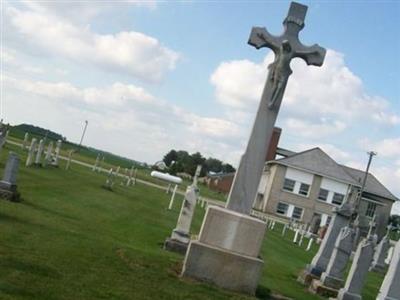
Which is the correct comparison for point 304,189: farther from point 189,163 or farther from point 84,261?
point 84,261

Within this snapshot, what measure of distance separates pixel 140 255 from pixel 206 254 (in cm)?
189

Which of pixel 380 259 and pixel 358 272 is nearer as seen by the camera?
pixel 358 272

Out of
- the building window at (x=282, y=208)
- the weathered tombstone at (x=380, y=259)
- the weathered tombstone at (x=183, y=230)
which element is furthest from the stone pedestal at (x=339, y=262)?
the building window at (x=282, y=208)

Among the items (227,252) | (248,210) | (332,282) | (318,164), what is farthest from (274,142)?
(227,252)

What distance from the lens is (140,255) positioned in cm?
1060

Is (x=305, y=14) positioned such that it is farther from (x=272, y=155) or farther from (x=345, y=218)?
(x=272, y=155)

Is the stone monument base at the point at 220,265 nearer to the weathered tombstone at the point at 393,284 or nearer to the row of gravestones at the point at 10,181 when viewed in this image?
the weathered tombstone at the point at 393,284

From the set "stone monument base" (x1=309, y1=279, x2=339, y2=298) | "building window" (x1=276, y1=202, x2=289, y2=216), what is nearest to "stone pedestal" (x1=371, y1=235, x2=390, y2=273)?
"stone monument base" (x1=309, y1=279, x2=339, y2=298)

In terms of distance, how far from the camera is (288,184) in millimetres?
60562

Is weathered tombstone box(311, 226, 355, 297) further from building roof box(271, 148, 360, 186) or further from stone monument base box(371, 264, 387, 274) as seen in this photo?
building roof box(271, 148, 360, 186)

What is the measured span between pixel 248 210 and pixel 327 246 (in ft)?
27.8

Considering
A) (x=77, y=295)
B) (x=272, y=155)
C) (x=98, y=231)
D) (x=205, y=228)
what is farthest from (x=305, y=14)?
(x=272, y=155)

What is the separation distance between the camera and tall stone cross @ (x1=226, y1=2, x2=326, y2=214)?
31.8 feet

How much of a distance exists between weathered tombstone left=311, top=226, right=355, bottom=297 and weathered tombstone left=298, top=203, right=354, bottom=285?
0.70 metres
